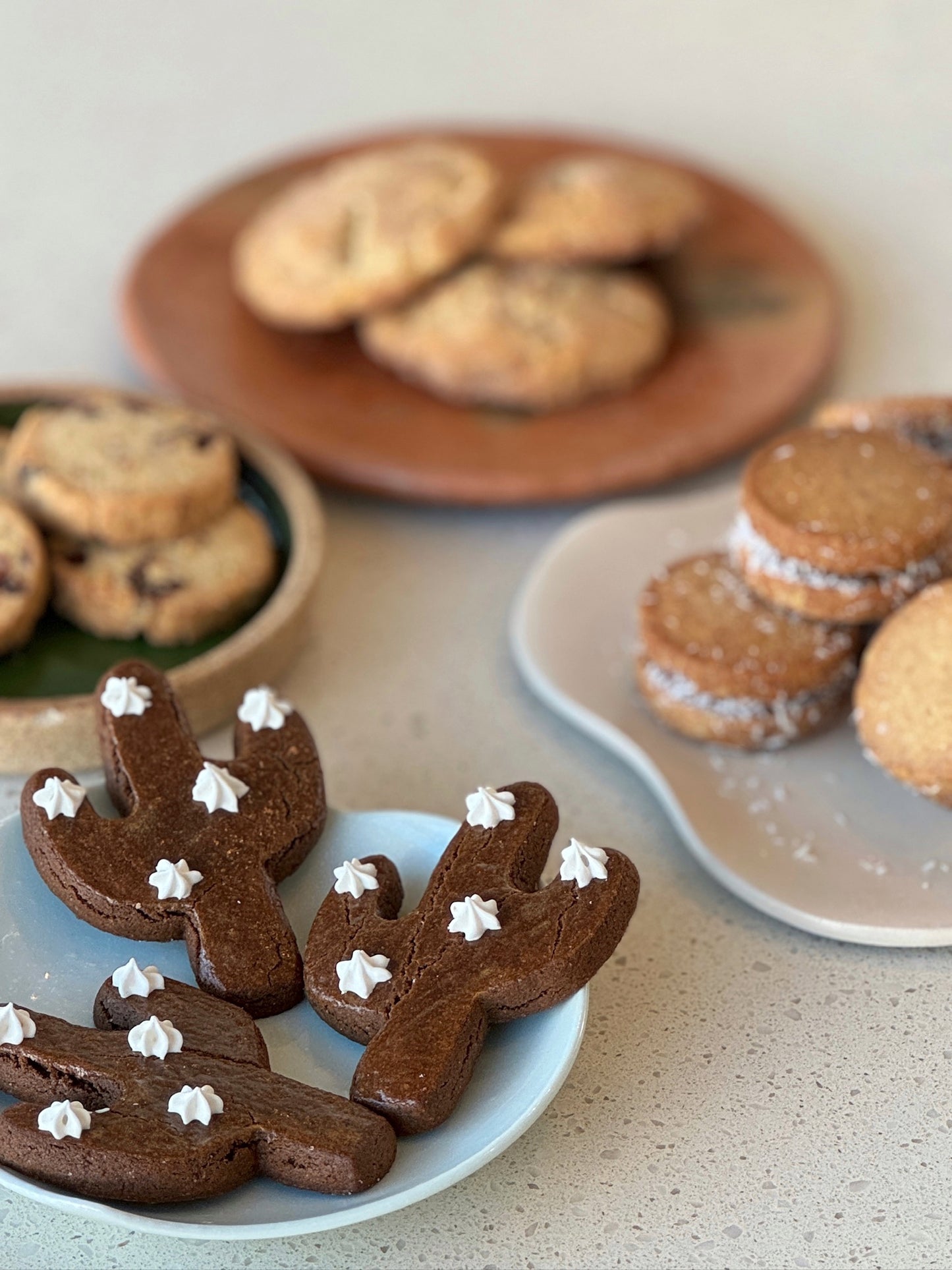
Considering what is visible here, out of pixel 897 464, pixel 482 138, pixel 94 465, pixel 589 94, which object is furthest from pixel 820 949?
pixel 589 94

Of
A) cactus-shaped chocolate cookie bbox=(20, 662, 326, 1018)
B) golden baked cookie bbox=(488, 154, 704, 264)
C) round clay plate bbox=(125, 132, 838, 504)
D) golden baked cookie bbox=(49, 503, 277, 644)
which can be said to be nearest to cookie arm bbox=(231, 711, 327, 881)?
cactus-shaped chocolate cookie bbox=(20, 662, 326, 1018)

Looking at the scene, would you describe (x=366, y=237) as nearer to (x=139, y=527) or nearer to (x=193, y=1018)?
(x=139, y=527)

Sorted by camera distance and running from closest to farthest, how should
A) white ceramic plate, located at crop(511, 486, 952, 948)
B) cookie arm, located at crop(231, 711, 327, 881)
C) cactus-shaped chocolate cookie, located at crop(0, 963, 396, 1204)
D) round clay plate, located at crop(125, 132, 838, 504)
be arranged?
cactus-shaped chocolate cookie, located at crop(0, 963, 396, 1204) → cookie arm, located at crop(231, 711, 327, 881) → white ceramic plate, located at crop(511, 486, 952, 948) → round clay plate, located at crop(125, 132, 838, 504)

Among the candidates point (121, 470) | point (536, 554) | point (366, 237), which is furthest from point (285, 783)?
point (366, 237)

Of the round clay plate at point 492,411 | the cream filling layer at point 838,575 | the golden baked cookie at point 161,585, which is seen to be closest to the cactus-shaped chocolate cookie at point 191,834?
the golden baked cookie at point 161,585

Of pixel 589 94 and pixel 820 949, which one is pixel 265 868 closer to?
pixel 820 949

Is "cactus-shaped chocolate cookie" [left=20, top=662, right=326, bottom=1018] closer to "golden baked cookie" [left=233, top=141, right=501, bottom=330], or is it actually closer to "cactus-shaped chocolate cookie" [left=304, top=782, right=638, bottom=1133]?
"cactus-shaped chocolate cookie" [left=304, top=782, right=638, bottom=1133]
